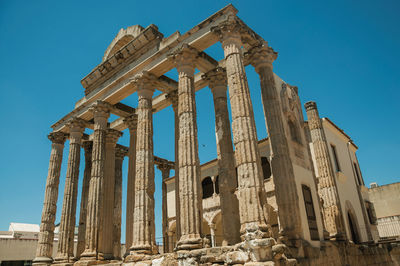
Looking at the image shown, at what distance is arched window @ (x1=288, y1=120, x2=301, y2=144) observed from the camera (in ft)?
50.5

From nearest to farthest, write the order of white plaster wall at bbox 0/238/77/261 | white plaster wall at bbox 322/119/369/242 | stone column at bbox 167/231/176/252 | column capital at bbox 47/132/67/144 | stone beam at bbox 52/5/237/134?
stone beam at bbox 52/5/237/134 → white plaster wall at bbox 322/119/369/242 → column capital at bbox 47/132/67/144 → stone column at bbox 167/231/176/252 → white plaster wall at bbox 0/238/77/261

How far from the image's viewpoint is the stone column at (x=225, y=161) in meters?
12.9

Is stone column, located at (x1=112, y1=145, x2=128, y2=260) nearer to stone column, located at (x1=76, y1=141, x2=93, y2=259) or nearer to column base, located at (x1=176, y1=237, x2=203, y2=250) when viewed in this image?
stone column, located at (x1=76, y1=141, x2=93, y2=259)

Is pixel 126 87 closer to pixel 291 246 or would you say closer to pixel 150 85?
pixel 150 85

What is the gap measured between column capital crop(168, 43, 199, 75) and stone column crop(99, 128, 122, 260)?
829 cm

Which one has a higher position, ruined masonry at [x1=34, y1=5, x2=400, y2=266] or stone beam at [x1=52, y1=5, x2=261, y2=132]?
stone beam at [x1=52, y1=5, x2=261, y2=132]

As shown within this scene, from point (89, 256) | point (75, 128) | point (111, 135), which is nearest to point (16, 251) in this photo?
point (75, 128)


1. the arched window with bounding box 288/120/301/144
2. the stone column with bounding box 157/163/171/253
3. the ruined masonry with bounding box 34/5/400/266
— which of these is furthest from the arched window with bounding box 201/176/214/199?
the arched window with bounding box 288/120/301/144

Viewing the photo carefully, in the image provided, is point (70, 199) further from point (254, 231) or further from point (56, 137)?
point (254, 231)

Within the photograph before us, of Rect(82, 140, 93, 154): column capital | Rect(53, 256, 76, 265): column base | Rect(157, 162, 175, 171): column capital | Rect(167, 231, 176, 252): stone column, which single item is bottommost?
Rect(53, 256, 76, 265): column base

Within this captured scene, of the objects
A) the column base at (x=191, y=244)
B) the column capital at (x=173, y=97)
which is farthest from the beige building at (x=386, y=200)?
the column base at (x=191, y=244)

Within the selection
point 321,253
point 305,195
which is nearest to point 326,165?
point 305,195

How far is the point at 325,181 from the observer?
1598 cm

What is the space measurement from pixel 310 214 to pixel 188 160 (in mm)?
6352
